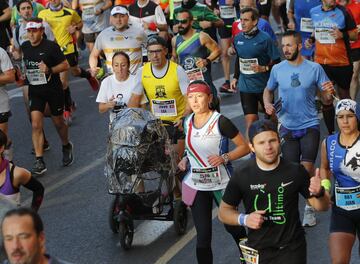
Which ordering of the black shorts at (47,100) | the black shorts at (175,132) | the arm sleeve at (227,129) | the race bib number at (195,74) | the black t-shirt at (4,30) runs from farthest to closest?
1. the black t-shirt at (4,30)
2. the black shorts at (47,100)
3. the race bib number at (195,74)
4. the black shorts at (175,132)
5. the arm sleeve at (227,129)

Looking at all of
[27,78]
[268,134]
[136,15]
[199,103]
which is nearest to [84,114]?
[136,15]

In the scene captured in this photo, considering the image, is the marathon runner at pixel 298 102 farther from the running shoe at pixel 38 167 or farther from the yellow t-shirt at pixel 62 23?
the yellow t-shirt at pixel 62 23

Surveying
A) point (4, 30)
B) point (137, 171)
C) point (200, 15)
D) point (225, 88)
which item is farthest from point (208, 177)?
point (4, 30)

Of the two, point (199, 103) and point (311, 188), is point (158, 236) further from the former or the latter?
point (311, 188)

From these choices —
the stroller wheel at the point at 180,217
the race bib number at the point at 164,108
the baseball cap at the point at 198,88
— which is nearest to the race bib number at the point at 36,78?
the race bib number at the point at 164,108

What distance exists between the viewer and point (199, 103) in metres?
7.89

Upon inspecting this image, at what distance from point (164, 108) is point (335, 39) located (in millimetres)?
3074

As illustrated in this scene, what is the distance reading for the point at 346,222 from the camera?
728cm

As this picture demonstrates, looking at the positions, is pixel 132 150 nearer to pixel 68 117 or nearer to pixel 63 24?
pixel 68 117

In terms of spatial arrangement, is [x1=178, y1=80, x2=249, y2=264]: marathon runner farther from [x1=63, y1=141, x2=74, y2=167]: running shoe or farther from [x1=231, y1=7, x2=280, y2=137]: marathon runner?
[x1=63, y1=141, x2=74, y2=167]: running shoe

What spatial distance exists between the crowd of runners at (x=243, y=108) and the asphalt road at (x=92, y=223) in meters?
0.30

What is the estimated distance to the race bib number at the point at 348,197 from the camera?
24.0 ft

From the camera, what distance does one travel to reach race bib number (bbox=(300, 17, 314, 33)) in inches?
534

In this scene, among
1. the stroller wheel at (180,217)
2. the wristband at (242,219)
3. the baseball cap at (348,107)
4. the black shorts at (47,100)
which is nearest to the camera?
the wristband at (242,219)
